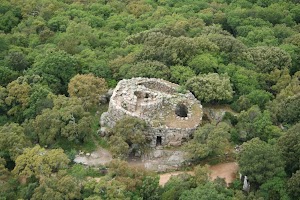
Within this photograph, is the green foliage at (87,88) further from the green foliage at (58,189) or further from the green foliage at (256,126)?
the green foliage at (256,126)

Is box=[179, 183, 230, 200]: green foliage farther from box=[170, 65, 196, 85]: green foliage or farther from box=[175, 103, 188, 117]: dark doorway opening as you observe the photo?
box=[170, 65, 196, 85]: green foliage

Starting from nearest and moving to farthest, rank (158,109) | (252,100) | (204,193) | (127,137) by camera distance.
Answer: (204,193), (127,137), (158,109), (252,100)

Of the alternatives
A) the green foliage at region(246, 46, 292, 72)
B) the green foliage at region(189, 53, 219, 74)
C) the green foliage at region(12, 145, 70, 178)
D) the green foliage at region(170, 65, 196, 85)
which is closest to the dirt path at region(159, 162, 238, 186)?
the green foliage at region(12, 145, 70, 178)

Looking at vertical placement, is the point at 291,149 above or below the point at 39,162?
above

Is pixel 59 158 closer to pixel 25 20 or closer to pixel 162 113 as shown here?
pixel 162 113

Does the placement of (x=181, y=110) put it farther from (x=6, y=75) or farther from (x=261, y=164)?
(x=6, y=75)

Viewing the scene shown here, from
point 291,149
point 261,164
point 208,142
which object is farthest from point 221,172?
point 291,149

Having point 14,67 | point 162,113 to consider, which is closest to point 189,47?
point 162,113
